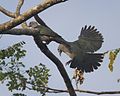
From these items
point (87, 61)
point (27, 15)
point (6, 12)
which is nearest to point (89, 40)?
point (87, 61)

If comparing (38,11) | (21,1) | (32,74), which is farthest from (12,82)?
(38,11)

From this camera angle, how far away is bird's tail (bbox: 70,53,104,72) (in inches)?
205

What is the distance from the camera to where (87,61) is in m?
5.35

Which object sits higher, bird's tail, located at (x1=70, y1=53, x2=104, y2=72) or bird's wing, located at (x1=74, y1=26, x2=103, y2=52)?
bird's wing, located at (x1=74, y1=26, x2=103, y2=52)

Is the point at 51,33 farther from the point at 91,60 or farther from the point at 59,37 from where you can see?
the point at 91,60

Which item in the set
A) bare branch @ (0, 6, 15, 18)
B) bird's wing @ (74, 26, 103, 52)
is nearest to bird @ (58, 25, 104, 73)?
bird's wing @ (74, 26, 103, 52)

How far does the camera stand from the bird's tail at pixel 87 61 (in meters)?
5.20

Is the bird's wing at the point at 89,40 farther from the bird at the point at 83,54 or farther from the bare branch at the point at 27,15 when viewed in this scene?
the bare branch at the point at 27,15

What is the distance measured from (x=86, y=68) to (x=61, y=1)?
4.71 ft

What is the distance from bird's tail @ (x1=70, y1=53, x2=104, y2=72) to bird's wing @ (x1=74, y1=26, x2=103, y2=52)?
0.44 feet

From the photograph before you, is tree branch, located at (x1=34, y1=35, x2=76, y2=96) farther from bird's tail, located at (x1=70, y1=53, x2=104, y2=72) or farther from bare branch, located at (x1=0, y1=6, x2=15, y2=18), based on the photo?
bare branch, located at (x1=0, y1=6, x2=15, y2=18)

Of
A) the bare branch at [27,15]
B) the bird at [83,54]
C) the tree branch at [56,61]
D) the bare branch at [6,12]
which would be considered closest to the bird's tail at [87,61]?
the bird at [83,54]

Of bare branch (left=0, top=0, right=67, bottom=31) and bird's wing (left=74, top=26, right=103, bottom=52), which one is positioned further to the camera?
bird's wing (left=74, top=26, right=103, bottom=52)

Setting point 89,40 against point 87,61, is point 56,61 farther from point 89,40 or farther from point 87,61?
point 89,40
